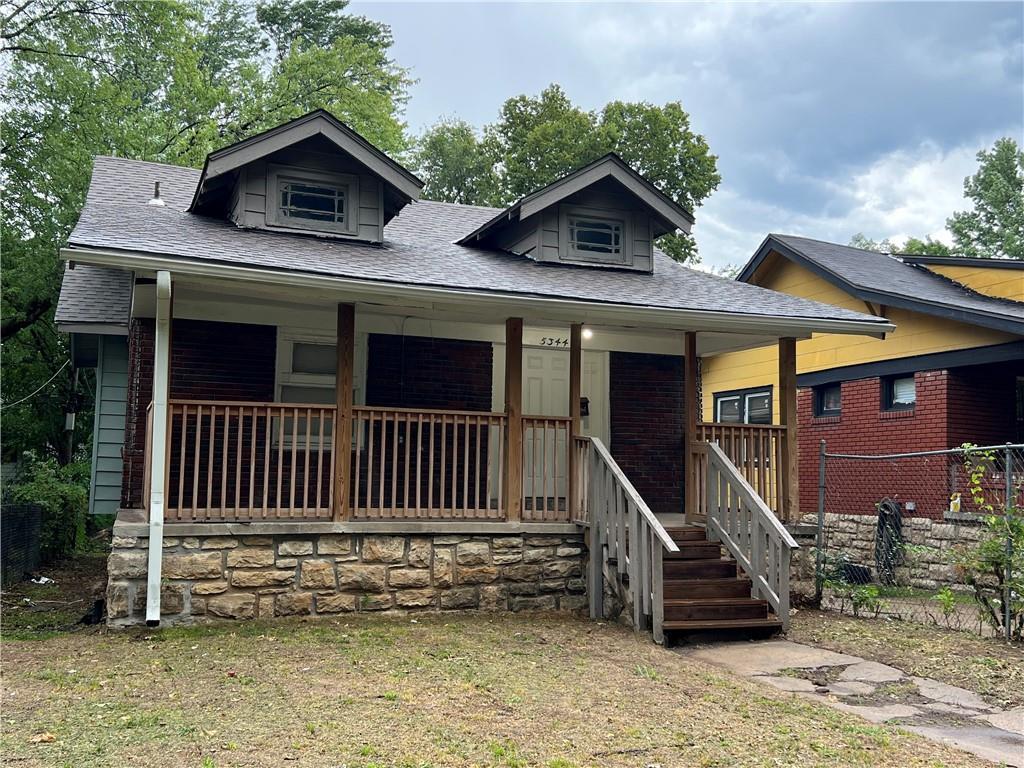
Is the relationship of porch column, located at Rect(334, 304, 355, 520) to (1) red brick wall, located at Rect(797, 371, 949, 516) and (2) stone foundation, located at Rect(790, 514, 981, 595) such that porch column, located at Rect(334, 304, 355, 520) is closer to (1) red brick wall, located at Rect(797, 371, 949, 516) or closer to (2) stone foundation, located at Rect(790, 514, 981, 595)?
(2) stone foundation, located at Rect(790, 514, 981, 595)

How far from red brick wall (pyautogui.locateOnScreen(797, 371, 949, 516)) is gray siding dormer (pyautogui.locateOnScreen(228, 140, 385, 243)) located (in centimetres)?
784

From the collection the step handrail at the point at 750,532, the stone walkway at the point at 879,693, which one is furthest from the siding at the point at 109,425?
the stone walkway at the point at 879,693

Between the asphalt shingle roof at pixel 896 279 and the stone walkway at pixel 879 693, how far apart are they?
232 inches

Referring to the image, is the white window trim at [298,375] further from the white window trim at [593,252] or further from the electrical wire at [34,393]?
the electrical wire at [34,393]

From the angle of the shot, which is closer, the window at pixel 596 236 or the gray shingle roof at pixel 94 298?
the window at pixel 596 236

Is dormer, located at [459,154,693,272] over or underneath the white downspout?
over

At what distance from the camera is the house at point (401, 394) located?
7.85 m

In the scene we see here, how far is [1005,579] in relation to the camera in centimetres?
761

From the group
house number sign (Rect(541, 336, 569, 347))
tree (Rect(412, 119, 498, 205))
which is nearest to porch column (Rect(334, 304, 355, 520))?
house number sign (Rect(541, 336, 569, 347))

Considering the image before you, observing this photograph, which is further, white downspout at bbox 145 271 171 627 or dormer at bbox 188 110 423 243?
dormer at bbox 188 110 423 243

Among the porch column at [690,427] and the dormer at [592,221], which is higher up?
the dormer at [592,221]

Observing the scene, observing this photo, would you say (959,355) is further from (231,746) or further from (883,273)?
(231,746)

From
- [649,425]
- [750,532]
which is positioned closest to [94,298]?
[649,425]

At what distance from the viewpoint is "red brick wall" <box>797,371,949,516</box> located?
12.5 meters
